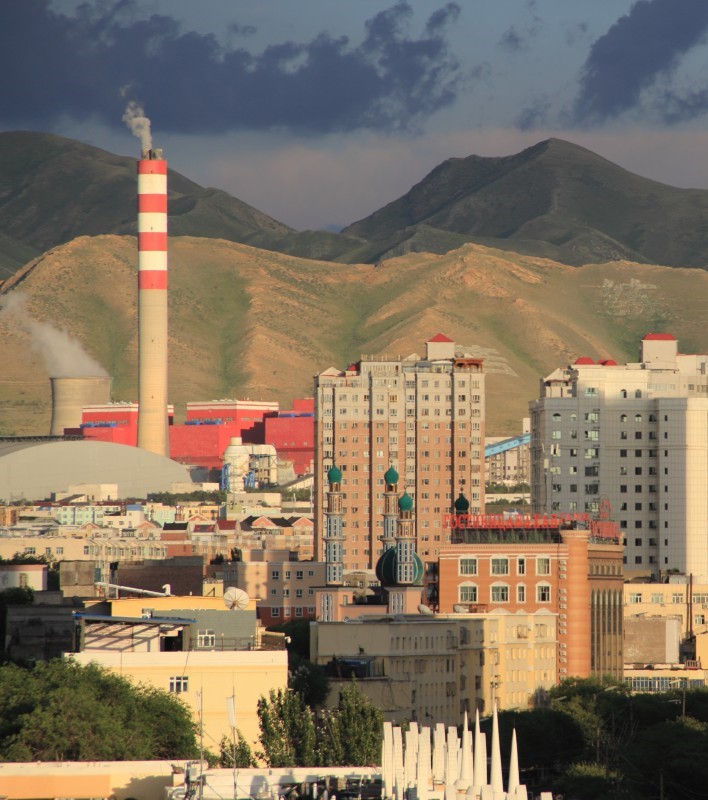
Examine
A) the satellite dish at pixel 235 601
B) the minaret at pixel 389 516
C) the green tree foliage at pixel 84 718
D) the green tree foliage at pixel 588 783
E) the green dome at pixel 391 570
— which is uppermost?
the minaret at pixel 389 516

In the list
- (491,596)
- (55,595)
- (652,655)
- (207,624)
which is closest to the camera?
(207,624)

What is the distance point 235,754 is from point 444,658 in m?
39.7

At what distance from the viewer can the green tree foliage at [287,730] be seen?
2803 inches

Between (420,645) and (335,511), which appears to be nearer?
(420,645)

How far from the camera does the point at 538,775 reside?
9206 cm

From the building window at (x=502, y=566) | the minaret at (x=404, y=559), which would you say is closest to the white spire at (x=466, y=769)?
the minaret at (x=404, y=559)

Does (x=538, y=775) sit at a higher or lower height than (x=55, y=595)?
lower

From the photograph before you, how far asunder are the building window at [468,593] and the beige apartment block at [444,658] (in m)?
7.85

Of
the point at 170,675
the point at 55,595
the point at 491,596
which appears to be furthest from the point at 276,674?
the point at 491,596

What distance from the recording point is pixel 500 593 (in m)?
134

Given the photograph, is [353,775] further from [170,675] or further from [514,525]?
[514,525]

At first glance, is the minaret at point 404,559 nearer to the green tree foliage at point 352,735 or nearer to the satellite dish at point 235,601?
the satellite dish at point 235,601

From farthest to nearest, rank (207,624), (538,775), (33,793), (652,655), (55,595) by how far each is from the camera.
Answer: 1. (652,655)
2. (55,595)
3. (538,775)
4. (207,624)
5. (33,793)

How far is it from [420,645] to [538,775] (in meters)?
13.0
